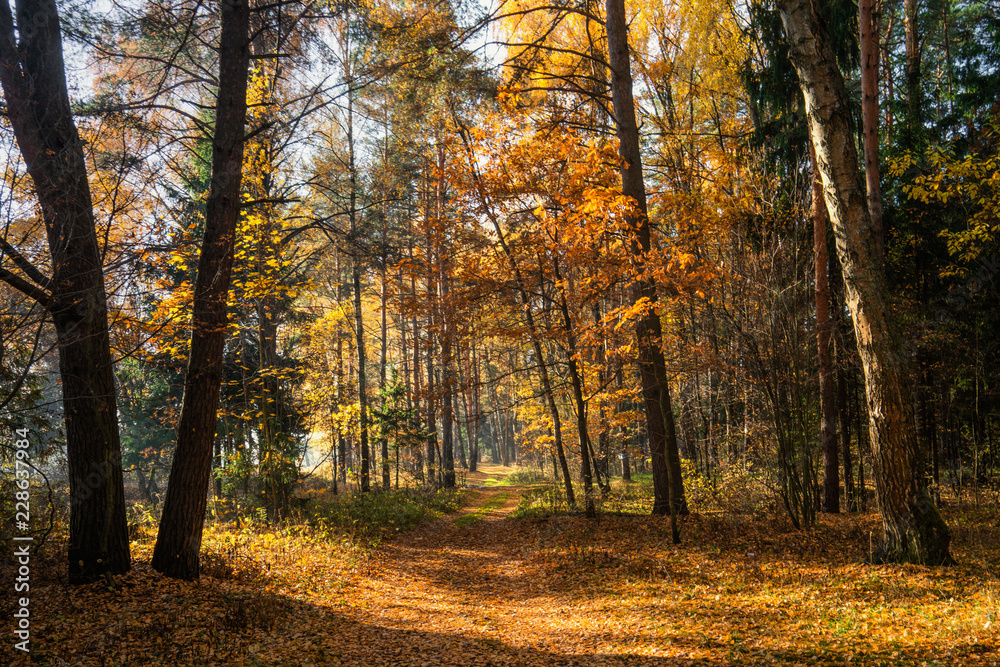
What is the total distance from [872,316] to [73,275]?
28.5 feet

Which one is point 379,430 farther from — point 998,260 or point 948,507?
point 998,260

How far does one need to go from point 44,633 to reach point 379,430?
466 inches

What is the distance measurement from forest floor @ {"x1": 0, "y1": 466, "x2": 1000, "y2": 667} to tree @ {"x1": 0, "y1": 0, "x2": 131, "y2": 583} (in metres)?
0.56

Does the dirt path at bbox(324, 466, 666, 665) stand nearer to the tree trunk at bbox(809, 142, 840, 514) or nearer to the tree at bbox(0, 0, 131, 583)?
the tree at bbox(0, 0, 131, 583)

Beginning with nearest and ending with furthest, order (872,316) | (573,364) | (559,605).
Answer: (872,316), (559,605), (573,364)

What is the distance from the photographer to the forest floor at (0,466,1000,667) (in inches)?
170

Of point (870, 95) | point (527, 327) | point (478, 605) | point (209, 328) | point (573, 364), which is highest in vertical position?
point (870, 95)

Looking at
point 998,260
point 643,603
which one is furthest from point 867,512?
point 643,603

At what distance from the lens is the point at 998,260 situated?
9.70 metres

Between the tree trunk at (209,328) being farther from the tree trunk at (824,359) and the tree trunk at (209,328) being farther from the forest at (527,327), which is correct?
the tree trunk at (824,359)

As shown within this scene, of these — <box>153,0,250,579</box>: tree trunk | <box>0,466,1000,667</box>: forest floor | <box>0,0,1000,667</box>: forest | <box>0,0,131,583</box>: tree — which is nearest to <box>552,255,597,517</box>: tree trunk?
<box>0,0,1000,667</box>: forest

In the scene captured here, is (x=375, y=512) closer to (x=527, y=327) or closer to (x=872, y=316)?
(x=527, y=327)

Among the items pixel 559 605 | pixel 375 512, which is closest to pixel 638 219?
pixel 559 605

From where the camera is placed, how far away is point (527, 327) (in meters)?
10.1
